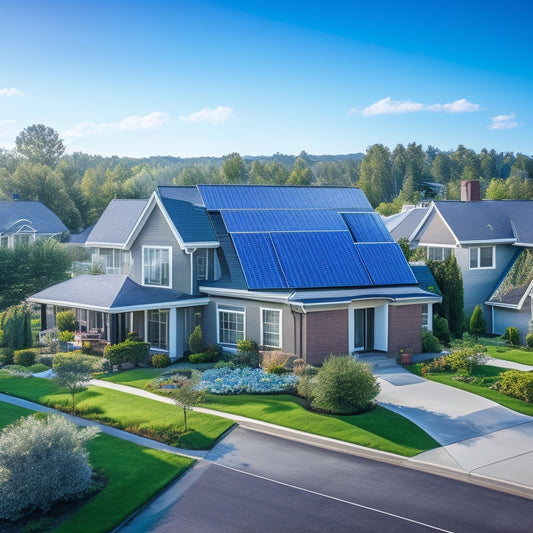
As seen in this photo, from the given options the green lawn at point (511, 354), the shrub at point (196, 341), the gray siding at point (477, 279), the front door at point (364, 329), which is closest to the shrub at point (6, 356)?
the shrub at point (196, 341)

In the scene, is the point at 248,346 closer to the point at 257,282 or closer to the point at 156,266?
the point at 257,282

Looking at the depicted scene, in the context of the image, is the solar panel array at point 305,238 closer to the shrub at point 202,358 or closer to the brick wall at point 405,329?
the brick wall at point 405,329

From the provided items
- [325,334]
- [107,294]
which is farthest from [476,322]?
[107,294]

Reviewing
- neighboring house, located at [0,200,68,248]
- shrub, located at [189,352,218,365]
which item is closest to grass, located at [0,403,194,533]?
shrub, located at [189,352,218,365]

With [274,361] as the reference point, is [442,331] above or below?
below

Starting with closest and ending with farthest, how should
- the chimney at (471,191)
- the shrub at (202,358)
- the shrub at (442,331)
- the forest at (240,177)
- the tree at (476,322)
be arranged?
1. the shrub at (202,358)
2. the shrub at (442,331)
3. the tree at (476,322)
4. the chimney at (471,191)
5. the forest at (240,177)

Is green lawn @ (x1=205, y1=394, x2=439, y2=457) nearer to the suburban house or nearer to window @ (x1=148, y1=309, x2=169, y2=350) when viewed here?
the suburban house
